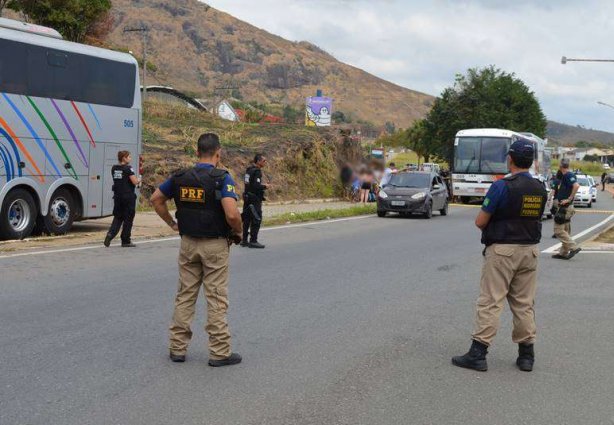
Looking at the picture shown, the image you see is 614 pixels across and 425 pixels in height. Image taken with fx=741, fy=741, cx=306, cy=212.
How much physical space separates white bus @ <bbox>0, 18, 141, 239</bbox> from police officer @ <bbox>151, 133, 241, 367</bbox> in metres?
9.15

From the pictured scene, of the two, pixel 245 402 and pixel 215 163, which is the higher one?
pixel 215 163

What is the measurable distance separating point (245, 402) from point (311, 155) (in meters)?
27.9

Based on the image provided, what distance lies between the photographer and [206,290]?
5883 mm

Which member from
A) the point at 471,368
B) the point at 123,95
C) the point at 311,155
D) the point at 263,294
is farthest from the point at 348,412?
the point at 311,155

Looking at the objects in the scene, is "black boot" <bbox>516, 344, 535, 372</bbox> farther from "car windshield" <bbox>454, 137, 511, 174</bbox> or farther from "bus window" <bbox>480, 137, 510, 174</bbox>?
"bus window" <bbox>480, 137, 510, 174</bbox>

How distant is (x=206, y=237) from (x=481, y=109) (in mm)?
52577

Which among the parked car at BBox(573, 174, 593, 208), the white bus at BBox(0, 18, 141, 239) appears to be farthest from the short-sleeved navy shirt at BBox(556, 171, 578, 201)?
the parked car at BBox(573, 174, 593, 208)

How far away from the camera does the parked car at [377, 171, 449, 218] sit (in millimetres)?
23359

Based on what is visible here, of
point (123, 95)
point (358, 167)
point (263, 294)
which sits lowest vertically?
point (263, 294)

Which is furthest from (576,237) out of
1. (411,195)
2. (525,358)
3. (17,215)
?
(525,358)

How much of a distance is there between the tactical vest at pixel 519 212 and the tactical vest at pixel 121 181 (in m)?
8.61

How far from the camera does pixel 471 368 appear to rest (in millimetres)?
6023

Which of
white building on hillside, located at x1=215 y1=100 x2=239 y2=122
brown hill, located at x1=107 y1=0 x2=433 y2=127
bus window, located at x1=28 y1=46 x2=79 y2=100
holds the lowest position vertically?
bus window, located at x1=28 y1=46 x2=79 y2=100

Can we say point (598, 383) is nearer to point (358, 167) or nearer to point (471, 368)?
point (471, 368)
